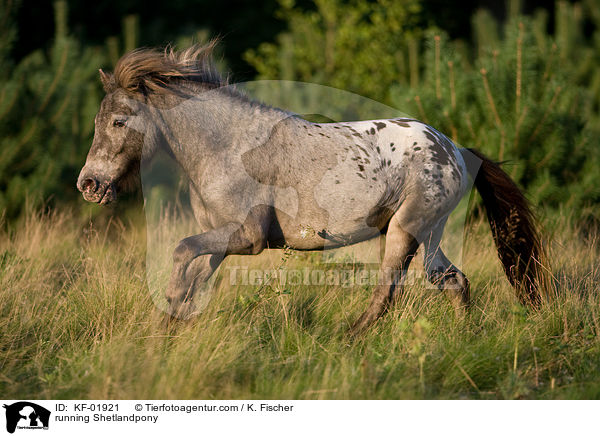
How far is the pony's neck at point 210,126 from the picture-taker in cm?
422

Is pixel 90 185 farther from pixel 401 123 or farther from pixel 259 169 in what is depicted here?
pixel 401 123

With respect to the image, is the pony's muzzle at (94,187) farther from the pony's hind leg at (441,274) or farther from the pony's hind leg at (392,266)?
the pony's hind leg at (441,274)

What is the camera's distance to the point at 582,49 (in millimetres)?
10570

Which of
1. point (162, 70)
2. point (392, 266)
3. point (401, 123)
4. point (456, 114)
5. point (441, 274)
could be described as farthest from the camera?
point (456, 114)

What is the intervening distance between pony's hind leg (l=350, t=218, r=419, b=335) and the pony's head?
5.98ft

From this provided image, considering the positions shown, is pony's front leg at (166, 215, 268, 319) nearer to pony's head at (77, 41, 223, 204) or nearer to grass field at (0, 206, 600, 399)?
grass field at (0, 206, 600, 399)

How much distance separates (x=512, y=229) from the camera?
4.94 meters

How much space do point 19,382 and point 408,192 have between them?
2.90 metres

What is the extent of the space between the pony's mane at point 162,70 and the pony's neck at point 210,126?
5.6 inches

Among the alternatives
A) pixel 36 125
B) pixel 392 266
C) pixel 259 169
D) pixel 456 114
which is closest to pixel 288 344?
pixel 392 266

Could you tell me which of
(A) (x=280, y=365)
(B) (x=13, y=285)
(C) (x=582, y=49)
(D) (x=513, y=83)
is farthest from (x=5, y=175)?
(C) (x=582, y=49)

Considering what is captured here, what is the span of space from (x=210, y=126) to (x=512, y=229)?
257 cm
